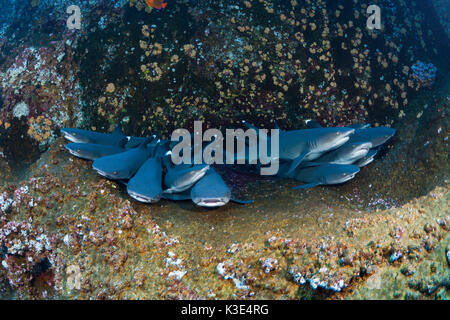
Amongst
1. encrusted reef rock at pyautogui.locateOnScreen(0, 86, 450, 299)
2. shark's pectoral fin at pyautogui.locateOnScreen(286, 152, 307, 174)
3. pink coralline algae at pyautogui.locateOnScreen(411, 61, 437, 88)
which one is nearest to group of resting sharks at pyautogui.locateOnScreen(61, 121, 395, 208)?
shark's pectoral fin at pyautogui.locateOnScreen(286, 152, 307, 174)

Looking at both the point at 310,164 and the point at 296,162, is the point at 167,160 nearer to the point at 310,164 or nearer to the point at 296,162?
the point at 296,162

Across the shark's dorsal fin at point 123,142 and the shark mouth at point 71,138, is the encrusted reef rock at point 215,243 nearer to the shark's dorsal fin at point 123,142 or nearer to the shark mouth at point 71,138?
the shark mouth at point 71,138

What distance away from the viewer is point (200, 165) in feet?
9.80

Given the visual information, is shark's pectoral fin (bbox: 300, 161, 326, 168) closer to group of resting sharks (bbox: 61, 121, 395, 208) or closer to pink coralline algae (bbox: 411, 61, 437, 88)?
group of resting sharks (bbox: 61, 121, 395, 208)

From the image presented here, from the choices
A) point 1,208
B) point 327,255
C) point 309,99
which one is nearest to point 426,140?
point 309,99

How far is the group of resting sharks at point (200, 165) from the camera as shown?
2846 millimetres

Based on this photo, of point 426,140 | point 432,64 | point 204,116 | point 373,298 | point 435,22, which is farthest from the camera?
point 435,22

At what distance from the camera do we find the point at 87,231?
2.45 m

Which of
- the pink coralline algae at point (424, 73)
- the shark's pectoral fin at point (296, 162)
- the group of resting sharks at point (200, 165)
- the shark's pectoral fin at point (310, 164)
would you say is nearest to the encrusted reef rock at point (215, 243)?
the group of resting sharks at point (200, 165)

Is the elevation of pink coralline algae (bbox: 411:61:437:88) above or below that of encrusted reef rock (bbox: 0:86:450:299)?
above

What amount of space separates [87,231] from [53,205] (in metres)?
0.64

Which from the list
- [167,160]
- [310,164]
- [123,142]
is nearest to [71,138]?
[123,142]

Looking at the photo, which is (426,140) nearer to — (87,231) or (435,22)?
(87,231)

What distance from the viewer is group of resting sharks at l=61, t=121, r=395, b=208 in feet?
9.34
